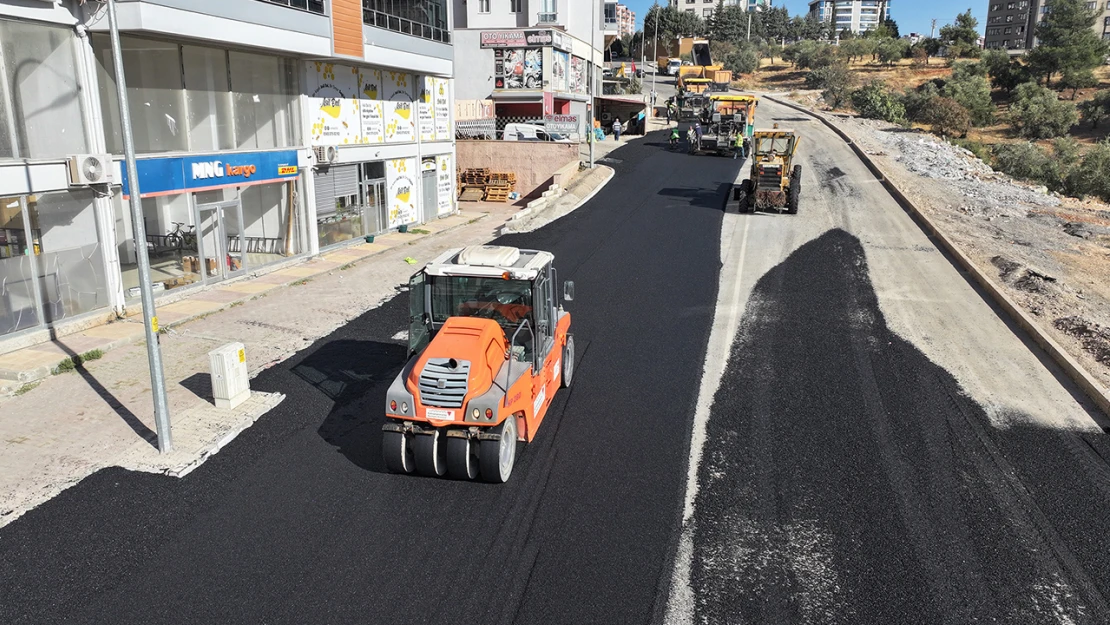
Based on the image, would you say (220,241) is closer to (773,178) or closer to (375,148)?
(375,148)

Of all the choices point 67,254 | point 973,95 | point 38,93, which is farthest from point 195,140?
point 973,95

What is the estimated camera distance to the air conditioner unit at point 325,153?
22.8 m

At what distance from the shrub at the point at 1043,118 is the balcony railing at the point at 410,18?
5046 centimetres

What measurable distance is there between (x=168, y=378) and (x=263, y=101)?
10796 mm

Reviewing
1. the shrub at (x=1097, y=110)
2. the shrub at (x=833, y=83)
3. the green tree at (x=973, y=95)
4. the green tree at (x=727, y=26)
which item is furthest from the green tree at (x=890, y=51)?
the shrub at (x=1097, y=110)

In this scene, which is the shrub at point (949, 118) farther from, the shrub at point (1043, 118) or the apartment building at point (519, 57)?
the apartment building at point (519, 57)

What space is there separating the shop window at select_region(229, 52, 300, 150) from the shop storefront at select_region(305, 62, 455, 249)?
64 cm

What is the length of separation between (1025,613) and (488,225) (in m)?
23.9

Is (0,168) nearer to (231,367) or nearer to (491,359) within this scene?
(231,367)

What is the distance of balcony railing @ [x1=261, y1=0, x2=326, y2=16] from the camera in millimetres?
19891

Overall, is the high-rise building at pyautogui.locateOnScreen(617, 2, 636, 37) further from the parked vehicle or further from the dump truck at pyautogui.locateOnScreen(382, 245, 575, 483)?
the dump truck at pyautogui.locateOnScreen(382, 245, 575, 483)

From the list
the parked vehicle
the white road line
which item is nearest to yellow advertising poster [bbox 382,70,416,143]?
the white road line

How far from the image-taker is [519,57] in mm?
47094

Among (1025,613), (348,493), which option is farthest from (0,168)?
(1025,613)
